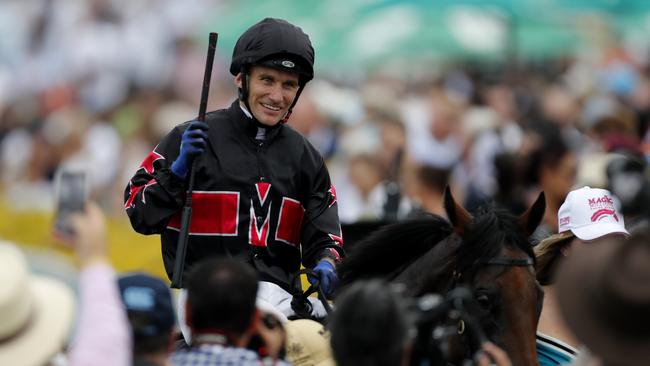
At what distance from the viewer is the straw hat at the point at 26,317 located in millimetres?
4625

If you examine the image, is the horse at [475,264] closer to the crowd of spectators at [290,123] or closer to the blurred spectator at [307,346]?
the blurred spectator at [307,346]

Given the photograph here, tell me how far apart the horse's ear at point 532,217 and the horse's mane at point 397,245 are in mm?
340

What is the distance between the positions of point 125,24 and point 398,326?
67.0 feet

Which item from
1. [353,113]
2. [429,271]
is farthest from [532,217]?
[353,113]

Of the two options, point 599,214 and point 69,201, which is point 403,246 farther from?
point 69,201

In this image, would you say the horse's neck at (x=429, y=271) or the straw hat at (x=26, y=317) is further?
the horse's neck at (x=429, y=271)

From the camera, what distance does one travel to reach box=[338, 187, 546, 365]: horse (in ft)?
19.7

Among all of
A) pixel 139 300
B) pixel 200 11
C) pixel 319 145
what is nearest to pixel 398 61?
pixel 200 11

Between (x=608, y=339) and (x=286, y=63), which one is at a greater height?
(x=286, y=63)

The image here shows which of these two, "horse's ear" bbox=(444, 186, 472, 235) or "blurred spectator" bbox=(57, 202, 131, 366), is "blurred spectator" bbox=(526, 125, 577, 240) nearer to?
"horse's ear" bbox=(444, 186, 472, 235)

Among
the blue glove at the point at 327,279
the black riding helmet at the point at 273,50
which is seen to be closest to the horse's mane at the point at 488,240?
the blue glove at the point at 327,279

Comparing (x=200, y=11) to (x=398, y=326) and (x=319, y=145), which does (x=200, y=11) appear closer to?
(x=319, y=145)

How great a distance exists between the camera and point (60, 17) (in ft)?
80.1

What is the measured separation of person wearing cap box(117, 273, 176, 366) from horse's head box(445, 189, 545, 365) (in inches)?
64.7
